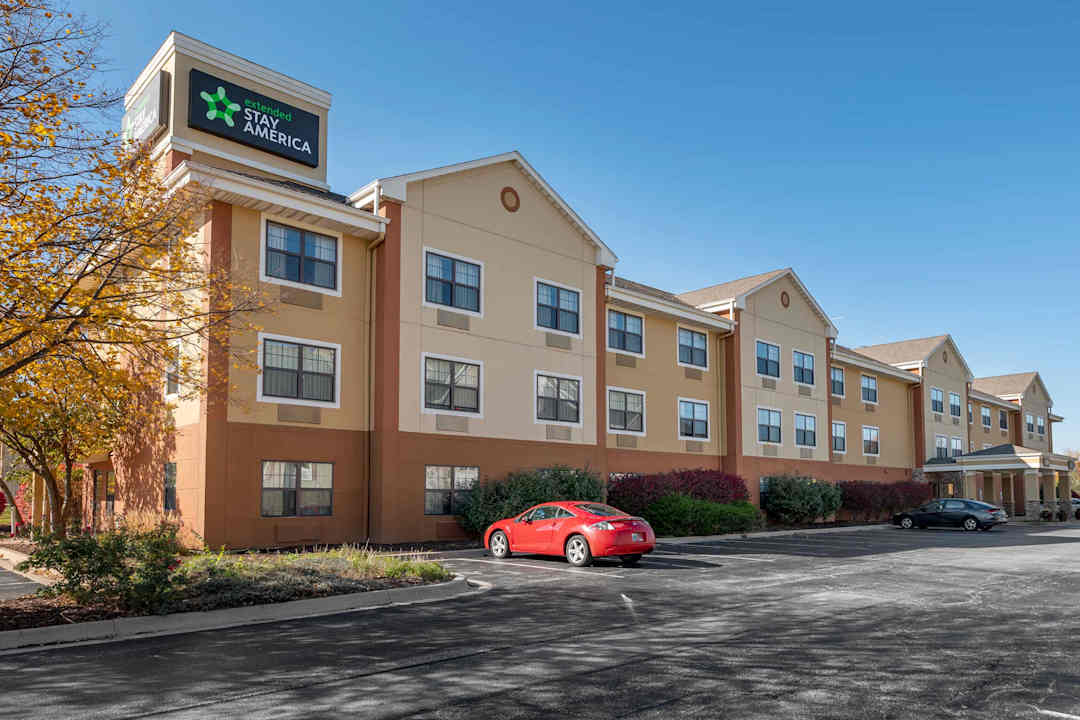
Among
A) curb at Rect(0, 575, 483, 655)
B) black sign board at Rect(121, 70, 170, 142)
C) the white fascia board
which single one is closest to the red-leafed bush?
the white fascia board

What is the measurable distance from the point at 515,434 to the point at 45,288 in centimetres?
1566

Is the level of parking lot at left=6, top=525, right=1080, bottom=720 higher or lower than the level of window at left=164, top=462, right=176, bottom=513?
lower

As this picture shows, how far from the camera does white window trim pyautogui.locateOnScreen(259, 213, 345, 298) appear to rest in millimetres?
20469

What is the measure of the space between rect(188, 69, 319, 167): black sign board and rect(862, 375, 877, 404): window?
104 ft

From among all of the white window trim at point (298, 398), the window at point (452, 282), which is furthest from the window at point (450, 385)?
the white window trim at point (298, 398)

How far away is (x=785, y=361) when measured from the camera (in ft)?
125

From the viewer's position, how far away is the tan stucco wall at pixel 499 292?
22906 mm

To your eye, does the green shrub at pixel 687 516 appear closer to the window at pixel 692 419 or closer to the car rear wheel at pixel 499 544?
the window at pixel 692 419

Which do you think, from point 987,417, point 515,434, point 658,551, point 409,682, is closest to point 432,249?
point 515,434

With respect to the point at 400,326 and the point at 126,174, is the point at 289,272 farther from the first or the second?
the point at 126,174

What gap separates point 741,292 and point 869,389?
14.2 m

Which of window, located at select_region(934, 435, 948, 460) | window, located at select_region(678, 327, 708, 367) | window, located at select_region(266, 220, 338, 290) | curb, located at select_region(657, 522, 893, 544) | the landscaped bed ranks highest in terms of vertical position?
window, located at select_region(266, 220, 338, 290)

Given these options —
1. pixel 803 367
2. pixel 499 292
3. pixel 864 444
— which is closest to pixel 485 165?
pixel 499 292

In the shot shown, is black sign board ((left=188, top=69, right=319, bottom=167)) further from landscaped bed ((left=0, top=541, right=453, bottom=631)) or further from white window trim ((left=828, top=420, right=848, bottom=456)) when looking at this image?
white window trim ((left=828, top=420, right=848, bottom=456))
